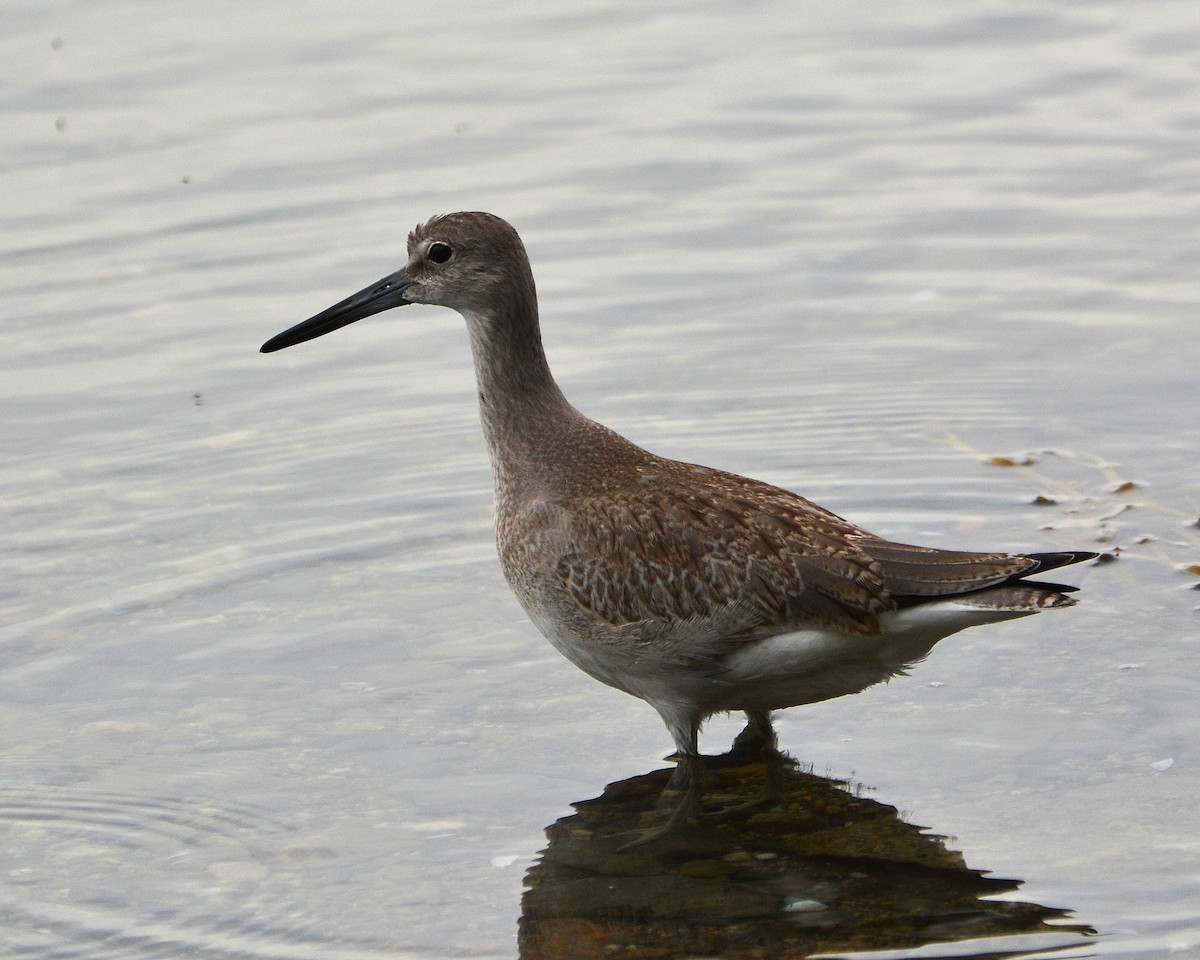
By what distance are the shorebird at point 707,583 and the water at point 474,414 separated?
1.67 ft

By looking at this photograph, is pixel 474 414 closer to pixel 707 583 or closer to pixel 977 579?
pixel 707 583

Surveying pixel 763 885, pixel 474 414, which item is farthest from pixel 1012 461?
pixel 763 885

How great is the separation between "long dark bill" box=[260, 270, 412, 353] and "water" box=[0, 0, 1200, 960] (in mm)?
1284

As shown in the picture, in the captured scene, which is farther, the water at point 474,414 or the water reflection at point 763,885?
the water at point 474,414

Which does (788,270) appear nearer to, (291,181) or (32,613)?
(291,181)

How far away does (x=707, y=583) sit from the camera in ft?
23.2

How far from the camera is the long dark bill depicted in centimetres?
817

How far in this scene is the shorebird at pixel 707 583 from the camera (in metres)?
6.93

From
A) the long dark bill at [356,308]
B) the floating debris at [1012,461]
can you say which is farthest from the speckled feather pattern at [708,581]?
the floating debris at [1012,461]

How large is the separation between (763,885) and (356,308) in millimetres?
3147

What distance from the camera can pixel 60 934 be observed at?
254 inches

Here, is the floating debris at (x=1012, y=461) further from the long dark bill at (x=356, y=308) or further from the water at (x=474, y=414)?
the long dark bill at (x=356, y=308)

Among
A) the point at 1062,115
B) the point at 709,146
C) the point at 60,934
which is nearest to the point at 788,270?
the point at 709,146

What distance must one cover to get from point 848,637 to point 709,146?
7.58 m
